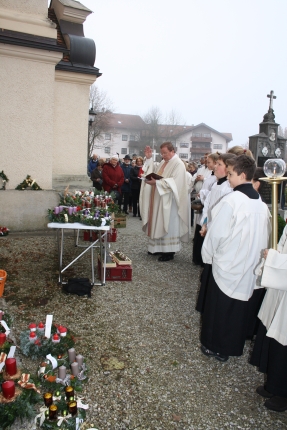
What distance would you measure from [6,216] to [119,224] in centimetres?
285

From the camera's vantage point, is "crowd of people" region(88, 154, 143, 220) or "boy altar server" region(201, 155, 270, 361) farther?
"crowd of people" region(88, 154, 143, 220)

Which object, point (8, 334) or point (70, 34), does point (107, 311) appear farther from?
point (70, 34)

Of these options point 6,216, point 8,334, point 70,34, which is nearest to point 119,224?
point 6,216

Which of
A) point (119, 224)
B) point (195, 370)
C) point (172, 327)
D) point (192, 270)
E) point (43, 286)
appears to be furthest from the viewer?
point (119, 224)

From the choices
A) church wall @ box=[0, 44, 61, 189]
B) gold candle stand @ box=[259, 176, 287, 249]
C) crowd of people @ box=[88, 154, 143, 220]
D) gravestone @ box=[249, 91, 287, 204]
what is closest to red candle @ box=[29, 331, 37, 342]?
gold candle stand @ box=[259, 176, 287, 249]

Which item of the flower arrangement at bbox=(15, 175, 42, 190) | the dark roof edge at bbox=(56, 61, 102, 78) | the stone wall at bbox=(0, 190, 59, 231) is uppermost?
the dark roof edge at bbox=(56, 61, 102, 78)

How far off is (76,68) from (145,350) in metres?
7.82

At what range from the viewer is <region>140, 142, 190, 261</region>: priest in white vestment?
702 cm

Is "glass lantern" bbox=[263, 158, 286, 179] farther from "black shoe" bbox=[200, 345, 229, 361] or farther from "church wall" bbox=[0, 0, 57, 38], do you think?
"church wall" bbox=[0, 0, 57, 38]

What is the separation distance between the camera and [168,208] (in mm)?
7031

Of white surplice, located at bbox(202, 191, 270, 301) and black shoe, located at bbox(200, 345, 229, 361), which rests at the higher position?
white surplice, located at bbox(202, 191, 270, 301)

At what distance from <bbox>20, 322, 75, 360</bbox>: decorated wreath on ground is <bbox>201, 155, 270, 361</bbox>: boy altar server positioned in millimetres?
1435

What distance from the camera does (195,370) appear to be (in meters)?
3.56

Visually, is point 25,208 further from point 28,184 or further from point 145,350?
point 145,350
